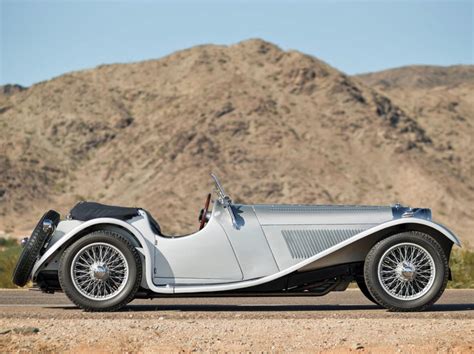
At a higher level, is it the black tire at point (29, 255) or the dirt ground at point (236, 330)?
the black tire at point (29, 255)

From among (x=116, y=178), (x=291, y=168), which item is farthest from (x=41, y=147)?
(x=291, y=168)

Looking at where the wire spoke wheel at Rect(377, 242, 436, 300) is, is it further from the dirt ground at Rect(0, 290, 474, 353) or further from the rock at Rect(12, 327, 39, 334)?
the rock at Rect(12, 327, 39, 334)

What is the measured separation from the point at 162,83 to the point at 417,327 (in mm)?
60031

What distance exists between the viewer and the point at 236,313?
895cm

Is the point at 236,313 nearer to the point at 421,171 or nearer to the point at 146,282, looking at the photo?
the point at 146,282

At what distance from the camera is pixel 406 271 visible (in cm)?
911

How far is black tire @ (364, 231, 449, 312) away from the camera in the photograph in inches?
357

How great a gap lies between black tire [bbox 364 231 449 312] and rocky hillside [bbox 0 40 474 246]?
131 feet

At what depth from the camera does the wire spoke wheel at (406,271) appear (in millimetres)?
9109

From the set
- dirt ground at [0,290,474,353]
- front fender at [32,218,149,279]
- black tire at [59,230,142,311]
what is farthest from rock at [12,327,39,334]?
front fender at [32,218,149,279]

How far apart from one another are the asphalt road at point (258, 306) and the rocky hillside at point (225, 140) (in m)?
37.4

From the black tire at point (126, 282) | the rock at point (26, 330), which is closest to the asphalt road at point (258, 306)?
the black tire at point (126, 282)

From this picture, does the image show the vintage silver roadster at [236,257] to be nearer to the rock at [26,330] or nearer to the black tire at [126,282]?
the black tire at [126,282]

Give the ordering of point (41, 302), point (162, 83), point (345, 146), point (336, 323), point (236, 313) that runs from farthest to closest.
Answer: point (162, 83) → point (345, 146) → point (41, 302) → point (236, 313) → point (336, 323)
